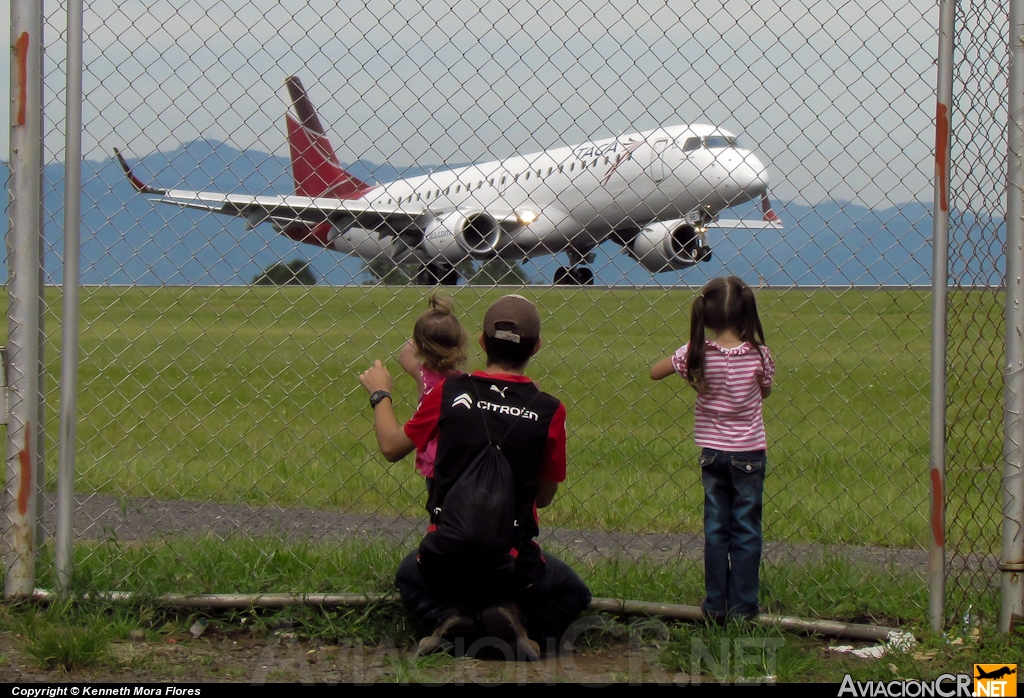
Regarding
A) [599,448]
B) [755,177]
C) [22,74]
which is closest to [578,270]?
[755,177]

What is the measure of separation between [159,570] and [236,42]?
1770mm

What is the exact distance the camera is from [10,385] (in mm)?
3141

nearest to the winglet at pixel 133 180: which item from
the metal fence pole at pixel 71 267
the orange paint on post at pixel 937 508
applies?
the metal fence pole at pixel 71 267

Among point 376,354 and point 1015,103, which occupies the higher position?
point 1015,103

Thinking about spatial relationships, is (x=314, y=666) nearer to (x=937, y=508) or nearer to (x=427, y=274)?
(x=937, y=508)

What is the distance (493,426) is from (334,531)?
6.64ft

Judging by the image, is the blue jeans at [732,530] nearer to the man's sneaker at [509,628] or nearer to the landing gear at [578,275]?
the man's sneaker at [509,628]

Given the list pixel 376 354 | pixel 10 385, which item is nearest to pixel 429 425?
pixel 10 385

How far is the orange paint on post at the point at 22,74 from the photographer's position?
3105mm

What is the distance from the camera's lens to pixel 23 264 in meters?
3.15

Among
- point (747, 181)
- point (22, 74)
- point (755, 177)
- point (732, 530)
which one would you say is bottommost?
point (732, 530)

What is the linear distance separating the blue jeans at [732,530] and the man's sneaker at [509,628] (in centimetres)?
59

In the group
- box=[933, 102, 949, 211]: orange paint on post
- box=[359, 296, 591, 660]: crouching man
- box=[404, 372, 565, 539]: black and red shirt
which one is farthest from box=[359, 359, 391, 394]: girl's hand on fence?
box=[933, 102, 949, 211]: orange paint on post

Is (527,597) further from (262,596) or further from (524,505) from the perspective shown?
(262,596)
